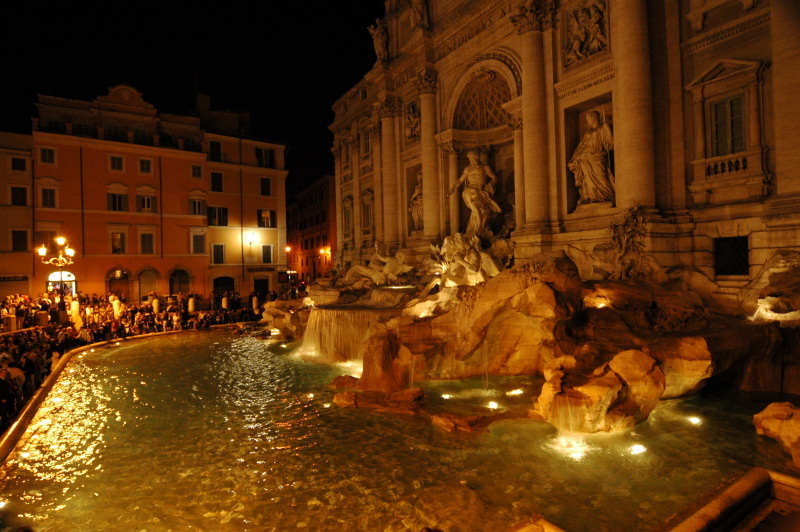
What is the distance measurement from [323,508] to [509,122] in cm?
1492

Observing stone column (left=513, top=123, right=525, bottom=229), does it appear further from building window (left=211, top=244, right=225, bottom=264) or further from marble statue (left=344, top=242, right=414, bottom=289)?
building window (left=211, top=244, right=225, bottom=264)

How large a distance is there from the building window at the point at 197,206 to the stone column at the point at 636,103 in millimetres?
25798

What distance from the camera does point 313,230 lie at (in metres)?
45.8

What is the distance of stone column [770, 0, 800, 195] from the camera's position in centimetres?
995

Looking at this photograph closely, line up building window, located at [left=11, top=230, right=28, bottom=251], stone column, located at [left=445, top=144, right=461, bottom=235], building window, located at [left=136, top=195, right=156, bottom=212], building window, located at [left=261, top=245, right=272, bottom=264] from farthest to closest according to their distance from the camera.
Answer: building window, located at [left=261, top=245, right=272, bottom=264] → building window, located at [left=136, top=195, right=156, bottom=212] → building window, located at [left=11, top=230, right=28, bottom=251] → stone column, located at [left=445, top=144, right=461, bottom=235]

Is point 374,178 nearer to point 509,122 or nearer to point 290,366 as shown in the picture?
point 509,122

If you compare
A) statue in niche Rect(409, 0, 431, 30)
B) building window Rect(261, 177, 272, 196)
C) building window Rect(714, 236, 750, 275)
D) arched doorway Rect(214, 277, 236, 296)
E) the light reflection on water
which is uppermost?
statue in niche Rect(409, 0, 431, 30)

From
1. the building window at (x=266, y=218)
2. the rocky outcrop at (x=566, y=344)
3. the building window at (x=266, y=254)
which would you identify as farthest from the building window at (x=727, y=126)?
the building window at (x=266, y=218)

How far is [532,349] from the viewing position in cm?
1070

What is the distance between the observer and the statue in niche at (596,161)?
13.7 meters

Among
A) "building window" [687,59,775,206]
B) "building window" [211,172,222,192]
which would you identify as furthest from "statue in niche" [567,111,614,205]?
"building window" [211,172,222,192]

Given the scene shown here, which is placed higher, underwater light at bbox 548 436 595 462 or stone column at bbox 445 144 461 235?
stone column at bbox 445 144 461 235

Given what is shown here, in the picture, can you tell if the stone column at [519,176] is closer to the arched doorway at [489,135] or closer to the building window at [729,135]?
the arched doorway at [489,135]

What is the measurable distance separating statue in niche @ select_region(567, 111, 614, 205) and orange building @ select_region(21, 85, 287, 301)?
23699 mm
